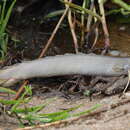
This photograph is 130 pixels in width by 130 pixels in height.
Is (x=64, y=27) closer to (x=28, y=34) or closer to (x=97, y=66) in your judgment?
(x=28, y=34)

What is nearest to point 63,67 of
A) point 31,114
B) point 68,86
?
point 68,86

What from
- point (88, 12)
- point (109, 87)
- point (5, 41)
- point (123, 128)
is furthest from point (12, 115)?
point (88, 12)

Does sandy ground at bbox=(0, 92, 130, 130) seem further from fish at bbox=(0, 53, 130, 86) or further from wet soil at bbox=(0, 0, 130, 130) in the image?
fish at bbox=(0, 53, 130, 86)

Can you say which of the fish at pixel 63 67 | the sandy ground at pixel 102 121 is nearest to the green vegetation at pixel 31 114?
the sandy ground at pixel 102 121

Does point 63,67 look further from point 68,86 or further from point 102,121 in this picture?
point 102,121

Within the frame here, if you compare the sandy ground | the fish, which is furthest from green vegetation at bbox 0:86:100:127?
the fish

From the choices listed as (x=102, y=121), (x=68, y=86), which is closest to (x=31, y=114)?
(x=102, y=121)

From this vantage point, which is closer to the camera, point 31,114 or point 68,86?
point 31,114

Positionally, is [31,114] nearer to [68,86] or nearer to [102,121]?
[102,121]

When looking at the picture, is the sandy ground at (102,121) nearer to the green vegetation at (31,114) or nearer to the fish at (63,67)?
the green vegetation at (31,114)

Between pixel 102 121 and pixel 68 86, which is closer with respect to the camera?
pixel 102 121

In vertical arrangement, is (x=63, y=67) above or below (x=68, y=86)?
above
